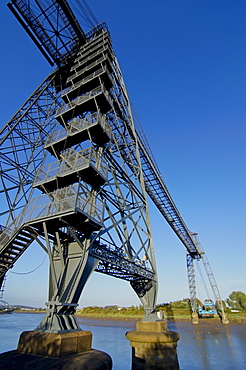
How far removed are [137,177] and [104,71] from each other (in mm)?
8000

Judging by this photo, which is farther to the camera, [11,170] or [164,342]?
[11,170]

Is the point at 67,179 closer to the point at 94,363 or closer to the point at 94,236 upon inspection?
the point at 94,236

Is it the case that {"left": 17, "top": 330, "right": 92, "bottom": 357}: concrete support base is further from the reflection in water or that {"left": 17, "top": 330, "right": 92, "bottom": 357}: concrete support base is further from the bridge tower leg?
the bridge tower leg

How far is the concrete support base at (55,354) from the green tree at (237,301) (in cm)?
7234

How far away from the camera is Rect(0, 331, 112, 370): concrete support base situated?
479cm

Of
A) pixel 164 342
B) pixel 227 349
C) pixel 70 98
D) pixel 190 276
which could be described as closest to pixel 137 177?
pixel 70 98

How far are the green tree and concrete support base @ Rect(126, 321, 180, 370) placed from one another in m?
65.7

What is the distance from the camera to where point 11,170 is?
1453cm

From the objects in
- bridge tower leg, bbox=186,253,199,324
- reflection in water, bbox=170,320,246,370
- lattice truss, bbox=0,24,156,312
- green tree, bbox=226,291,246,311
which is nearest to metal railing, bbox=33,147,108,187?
lattice truss, bbox=0,24,156,312

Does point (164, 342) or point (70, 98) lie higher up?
point (70, 98)

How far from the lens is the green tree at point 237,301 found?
61.6 metres

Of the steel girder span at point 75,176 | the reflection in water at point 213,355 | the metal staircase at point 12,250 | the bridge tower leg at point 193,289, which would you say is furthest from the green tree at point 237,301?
the metal staircase at point 12,250

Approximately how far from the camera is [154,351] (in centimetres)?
1012

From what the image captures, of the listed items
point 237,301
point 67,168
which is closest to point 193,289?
point 237,301
